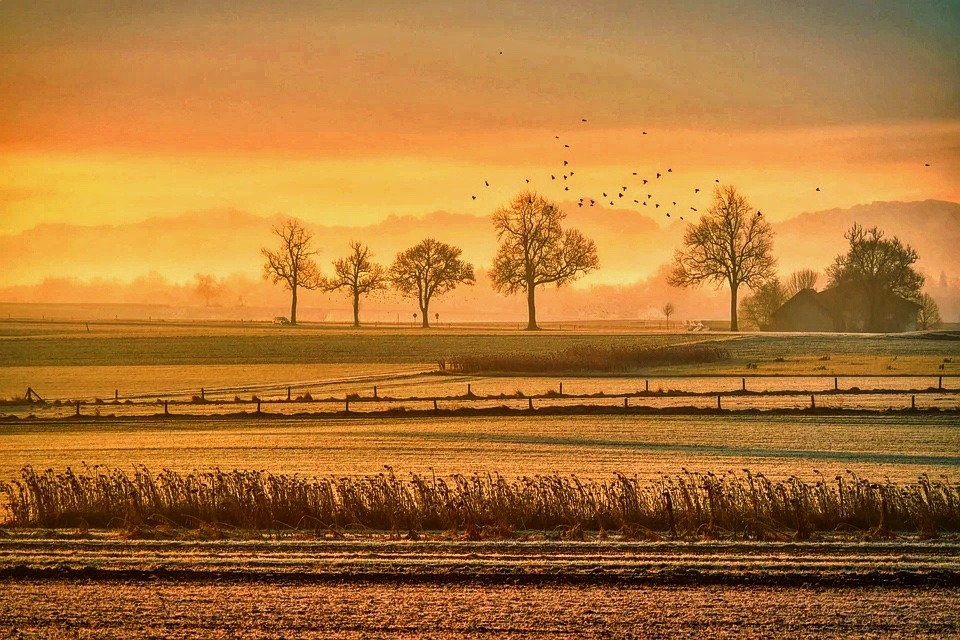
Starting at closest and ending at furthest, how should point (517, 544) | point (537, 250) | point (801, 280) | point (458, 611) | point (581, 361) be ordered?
point (458, 611), point (517, 544), point (581, 361), point (537, 250), point (801, 280)

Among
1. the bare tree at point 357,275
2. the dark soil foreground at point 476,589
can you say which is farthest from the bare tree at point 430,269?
the dark soil foreground at point 476,589

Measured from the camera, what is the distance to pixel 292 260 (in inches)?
4951

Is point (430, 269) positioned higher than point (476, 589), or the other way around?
point (430, 269)

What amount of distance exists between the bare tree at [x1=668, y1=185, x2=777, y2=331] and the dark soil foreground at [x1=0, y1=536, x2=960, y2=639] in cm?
8923

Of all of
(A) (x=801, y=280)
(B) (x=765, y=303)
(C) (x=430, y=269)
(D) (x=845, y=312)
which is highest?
(A) (x=801, y=280)

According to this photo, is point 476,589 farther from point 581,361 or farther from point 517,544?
point 581,361

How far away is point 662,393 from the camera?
50.4m

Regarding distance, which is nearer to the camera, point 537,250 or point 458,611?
point 458,611

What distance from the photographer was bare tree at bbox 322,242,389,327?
398ft

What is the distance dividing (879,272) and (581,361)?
179 ft

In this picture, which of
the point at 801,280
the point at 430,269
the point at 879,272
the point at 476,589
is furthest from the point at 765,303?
the point at 476,589

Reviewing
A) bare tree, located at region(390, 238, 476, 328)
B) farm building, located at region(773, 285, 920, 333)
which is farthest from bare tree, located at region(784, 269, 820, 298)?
bare tree, located at region(390, 238, 476, 328)

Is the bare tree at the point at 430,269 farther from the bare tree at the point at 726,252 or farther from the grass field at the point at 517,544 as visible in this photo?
the grass field at the point at 517,544

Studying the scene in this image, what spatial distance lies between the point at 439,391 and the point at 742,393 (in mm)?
15087
